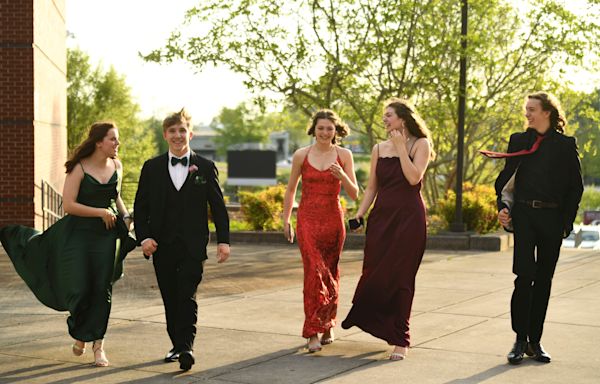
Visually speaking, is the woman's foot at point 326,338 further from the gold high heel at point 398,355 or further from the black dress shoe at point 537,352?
the black dress shoe at point 537,352

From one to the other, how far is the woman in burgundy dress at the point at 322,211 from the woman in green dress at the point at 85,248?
4.75ft

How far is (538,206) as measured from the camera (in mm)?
7570

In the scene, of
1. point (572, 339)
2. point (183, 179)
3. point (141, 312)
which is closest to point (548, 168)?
point (572, 339)

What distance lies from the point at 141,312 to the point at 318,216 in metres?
2.61

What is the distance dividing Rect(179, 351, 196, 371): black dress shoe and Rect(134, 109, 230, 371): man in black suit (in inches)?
8.0

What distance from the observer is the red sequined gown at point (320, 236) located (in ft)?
27.2

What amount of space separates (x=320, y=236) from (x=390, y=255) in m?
0.69

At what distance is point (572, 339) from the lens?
848 cm

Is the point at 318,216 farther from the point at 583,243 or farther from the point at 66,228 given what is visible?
the point at 583,243

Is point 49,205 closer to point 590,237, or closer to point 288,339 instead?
point 288,339

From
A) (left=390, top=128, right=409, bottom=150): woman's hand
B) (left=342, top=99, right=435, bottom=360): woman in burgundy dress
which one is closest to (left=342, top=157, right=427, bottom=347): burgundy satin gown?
(left=342, top=99, right=435, bottom=360): woman in burgundy dress

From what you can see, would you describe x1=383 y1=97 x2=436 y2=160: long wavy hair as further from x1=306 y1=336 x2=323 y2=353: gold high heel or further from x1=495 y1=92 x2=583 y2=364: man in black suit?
x1=306 y1=336 x2=323 y2=353: gold high heel

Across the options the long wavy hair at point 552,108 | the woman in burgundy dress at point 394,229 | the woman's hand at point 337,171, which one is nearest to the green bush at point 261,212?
the woman's hand at point 337,171

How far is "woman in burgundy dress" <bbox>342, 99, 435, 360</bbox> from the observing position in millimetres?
7910
